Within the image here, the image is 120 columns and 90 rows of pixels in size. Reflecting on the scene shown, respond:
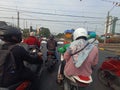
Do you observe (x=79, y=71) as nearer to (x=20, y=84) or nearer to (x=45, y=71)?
(x=20, y=84)

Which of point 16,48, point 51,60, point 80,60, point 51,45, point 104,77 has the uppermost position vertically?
point 16,48

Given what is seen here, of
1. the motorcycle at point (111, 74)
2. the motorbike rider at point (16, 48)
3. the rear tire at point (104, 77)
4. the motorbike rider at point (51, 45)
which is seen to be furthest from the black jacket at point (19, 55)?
the motorbike rider at point (51, 45)

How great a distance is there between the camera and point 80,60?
4.07m

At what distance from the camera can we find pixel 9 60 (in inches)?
145

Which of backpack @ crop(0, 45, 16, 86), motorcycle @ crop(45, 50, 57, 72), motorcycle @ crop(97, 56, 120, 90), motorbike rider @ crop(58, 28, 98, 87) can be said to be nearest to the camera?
backpack @ crop(0, 45, 16, 86)

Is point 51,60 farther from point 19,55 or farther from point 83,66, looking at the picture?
point 19,55

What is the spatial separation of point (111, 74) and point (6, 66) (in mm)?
4975

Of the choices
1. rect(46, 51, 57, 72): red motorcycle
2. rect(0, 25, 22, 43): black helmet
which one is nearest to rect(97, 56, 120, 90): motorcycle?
rect(46, 51, 57, 72): red motorcycle

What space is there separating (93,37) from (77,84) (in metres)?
4.15

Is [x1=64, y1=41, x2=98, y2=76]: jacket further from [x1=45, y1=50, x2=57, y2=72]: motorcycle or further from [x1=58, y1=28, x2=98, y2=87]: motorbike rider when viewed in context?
[x1=45, y1=50, x2=57, y2=72]: motorcycle

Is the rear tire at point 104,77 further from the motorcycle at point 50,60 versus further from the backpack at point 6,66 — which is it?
the backpack at point 6,66

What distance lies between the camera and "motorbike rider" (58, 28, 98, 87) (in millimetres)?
4096

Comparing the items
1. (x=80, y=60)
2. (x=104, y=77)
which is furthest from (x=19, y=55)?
(x=104, y=77)

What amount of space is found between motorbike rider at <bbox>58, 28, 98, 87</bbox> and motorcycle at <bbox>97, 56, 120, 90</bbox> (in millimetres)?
3496
